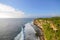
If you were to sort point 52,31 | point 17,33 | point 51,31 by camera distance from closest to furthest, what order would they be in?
point 52,31, point 51,31, point 17,33

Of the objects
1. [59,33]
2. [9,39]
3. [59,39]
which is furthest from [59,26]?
[9,39]

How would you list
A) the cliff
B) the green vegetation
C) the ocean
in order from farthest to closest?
the ocean → the cliff → the green vegetation

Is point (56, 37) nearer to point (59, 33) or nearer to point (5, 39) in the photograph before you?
point (59, 33)

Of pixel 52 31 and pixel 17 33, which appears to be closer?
pixel 52 31

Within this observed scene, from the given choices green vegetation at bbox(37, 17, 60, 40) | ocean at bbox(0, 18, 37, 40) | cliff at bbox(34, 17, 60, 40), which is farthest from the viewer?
ocean at bbox(0, 18, 37, 40)

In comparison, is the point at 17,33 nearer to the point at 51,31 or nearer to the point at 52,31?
the point at 51,31

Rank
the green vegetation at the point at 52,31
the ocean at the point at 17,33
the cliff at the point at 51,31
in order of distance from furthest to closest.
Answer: the ocean at the point at 17,33
the cliff at the point at 51,31
the green vegetation at the point at 52,31

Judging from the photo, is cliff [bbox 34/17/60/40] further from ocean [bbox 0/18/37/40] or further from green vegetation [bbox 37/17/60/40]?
ocean [bbox 0/18/37/40]

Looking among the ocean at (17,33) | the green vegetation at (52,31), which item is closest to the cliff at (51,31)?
the green vegetation at (52,31)

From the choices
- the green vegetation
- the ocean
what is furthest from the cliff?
the ocean

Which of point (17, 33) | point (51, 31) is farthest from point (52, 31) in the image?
point (17, 33)

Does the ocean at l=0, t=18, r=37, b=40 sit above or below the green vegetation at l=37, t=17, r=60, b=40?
below

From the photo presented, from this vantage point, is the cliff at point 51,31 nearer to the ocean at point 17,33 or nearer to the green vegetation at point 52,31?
the green vegetation at point 52,31
